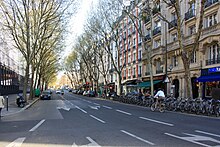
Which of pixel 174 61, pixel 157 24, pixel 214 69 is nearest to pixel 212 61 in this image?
pixel 214 69

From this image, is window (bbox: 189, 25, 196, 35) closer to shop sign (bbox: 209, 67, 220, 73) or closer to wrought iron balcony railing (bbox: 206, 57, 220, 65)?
wrought iron balcony railing (bbox: 206, 57, 220, 65)

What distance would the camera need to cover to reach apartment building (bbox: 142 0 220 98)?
25672 mm

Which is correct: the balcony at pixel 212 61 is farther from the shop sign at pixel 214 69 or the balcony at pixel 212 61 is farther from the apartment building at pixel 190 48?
the shop sign at pixel 214 69

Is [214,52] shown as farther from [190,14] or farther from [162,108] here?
[162,108]

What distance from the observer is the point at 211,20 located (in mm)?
27000

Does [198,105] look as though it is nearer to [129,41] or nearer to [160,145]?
[160,145]

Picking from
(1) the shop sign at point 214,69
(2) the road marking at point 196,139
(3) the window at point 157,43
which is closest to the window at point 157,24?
(3) the window at point 157,43

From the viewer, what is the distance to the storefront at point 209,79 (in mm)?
24250

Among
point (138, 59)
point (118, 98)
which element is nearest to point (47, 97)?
point (118, 98)

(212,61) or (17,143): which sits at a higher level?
(212,61)

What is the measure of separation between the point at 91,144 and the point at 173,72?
28.0 m

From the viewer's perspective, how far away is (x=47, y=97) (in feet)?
145

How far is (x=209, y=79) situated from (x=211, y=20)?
6.65 meters

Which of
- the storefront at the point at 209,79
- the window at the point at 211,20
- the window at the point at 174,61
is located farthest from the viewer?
the window at the point at 174,61
